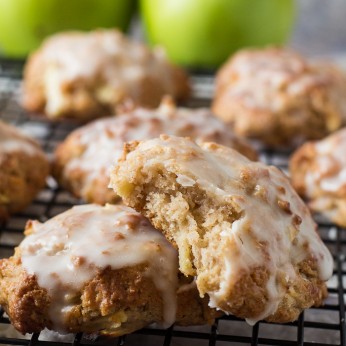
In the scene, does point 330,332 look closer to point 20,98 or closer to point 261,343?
point 261,343

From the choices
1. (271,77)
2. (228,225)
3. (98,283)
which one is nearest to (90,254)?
(98,283)

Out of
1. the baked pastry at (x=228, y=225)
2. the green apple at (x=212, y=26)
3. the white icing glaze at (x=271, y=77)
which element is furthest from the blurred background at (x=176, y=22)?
the baked pastry at (x=228, y=225)

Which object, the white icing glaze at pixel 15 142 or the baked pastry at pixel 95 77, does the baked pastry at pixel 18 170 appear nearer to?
the white icing glaze at pixel 15 142

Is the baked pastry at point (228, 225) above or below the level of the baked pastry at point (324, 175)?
above

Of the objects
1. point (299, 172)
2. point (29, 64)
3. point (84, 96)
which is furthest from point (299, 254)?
point (29, 64)

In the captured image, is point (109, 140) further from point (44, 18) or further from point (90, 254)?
point (44, 18)

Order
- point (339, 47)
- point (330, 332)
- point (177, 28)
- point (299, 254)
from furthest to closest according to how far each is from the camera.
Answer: point (339, 47) → point (177, 28) → point (330, 332) → point (299, 254)

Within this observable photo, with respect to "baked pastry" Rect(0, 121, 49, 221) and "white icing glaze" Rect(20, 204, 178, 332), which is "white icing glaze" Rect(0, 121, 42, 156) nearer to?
"baked pastry" Rect(0, 121, 49, 221)
